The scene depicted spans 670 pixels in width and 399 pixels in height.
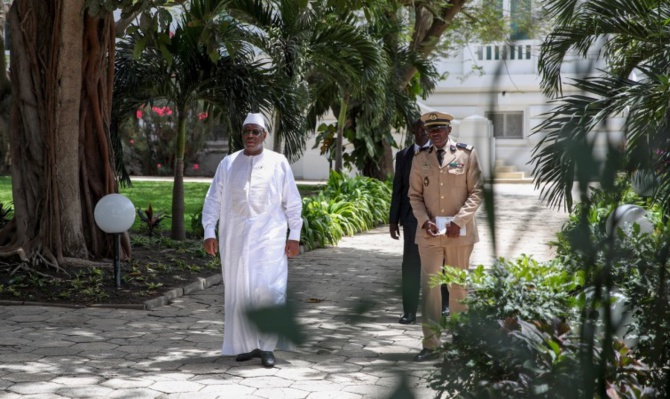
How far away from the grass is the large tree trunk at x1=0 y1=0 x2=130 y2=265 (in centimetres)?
488

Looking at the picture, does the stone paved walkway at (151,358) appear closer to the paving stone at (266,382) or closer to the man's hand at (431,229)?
the paving stone at (266,382)

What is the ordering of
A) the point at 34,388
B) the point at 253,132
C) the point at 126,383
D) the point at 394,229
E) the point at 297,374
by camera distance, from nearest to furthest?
the point at 34,388 < the point at 126,383 < the point at 297,374 < the point at 253,132 < the point at 394,229

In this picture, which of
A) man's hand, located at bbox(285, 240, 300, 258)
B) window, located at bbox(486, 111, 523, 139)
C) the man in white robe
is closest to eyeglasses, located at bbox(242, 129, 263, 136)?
the man in white robe

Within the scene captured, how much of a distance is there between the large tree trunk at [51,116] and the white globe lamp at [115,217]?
26.5 inches

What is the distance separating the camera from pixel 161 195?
20484 millimetres

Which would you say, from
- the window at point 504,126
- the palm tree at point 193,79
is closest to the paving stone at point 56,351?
the palm tree at point 193,79

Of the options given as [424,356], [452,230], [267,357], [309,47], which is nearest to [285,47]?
[309,47]

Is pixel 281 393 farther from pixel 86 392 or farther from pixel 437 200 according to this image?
pixel 437 200

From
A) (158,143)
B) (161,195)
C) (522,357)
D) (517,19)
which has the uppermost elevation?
(158,143)

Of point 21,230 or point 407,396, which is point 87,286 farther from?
point 407,396

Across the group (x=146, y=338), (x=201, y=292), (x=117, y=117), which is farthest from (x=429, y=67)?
(x=146, y=338)

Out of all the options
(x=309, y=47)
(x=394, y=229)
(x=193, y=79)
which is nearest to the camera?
(x=394, y=229)

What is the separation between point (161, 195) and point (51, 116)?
36.5 ft

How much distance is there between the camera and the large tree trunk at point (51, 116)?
30.8 ft
